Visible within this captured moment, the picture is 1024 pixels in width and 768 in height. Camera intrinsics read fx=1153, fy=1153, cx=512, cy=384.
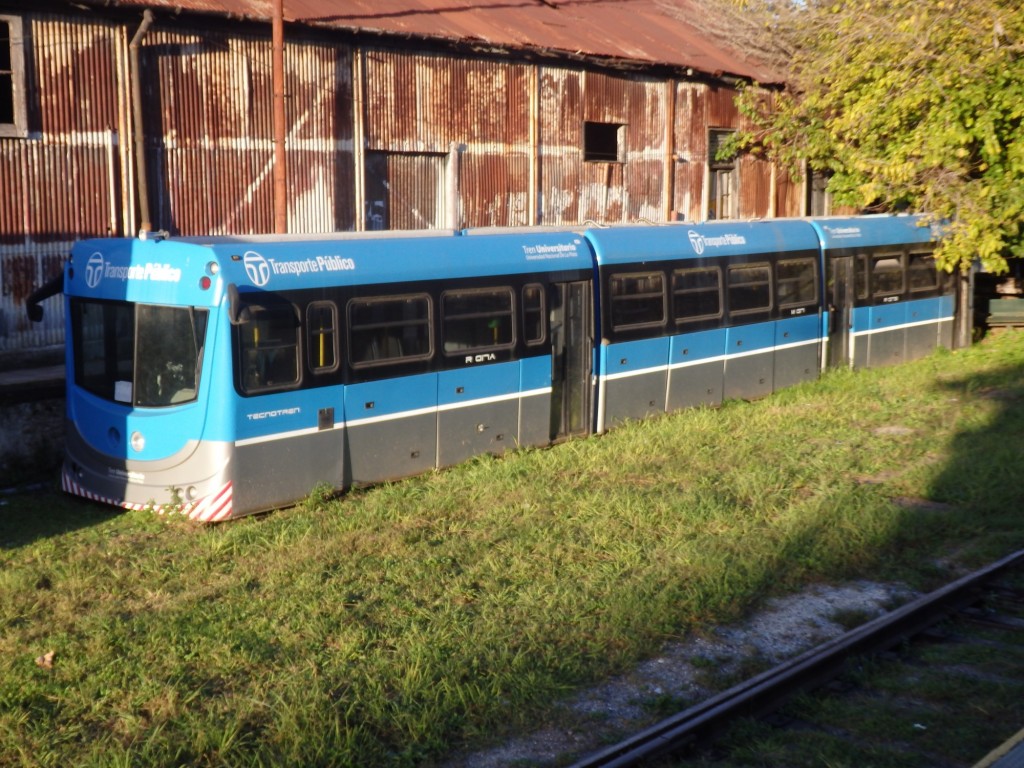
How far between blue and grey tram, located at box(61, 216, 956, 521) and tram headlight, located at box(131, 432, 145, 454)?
4 cm

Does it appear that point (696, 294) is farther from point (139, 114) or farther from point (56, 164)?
point (56, 164)

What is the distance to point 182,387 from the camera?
10.6 meters

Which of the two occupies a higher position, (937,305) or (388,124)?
(388,124)

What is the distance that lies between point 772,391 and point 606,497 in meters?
7.31

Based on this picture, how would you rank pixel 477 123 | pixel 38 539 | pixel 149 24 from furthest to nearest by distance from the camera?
pixel 477 123, pixel 149 24, pixel 38 539

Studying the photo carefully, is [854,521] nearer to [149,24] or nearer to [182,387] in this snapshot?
[182,387]

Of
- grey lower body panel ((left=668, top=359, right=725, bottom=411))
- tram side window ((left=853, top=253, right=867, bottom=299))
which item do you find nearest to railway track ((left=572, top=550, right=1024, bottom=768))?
grey lower body panel ((left=668, top=359, right=725, bottom=411))

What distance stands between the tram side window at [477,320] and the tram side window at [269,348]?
206 centimetres

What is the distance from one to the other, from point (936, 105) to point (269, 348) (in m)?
13.3

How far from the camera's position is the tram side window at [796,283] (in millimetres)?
17797

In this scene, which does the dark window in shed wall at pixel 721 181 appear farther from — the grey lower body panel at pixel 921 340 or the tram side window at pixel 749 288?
the tram side window at pixel 749 288

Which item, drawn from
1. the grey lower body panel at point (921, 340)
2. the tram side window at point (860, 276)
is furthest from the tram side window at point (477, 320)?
the grey lower body panel at point (921, 340)

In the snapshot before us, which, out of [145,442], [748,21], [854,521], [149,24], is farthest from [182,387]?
[748,21]

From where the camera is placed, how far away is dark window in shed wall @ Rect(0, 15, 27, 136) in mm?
14969
